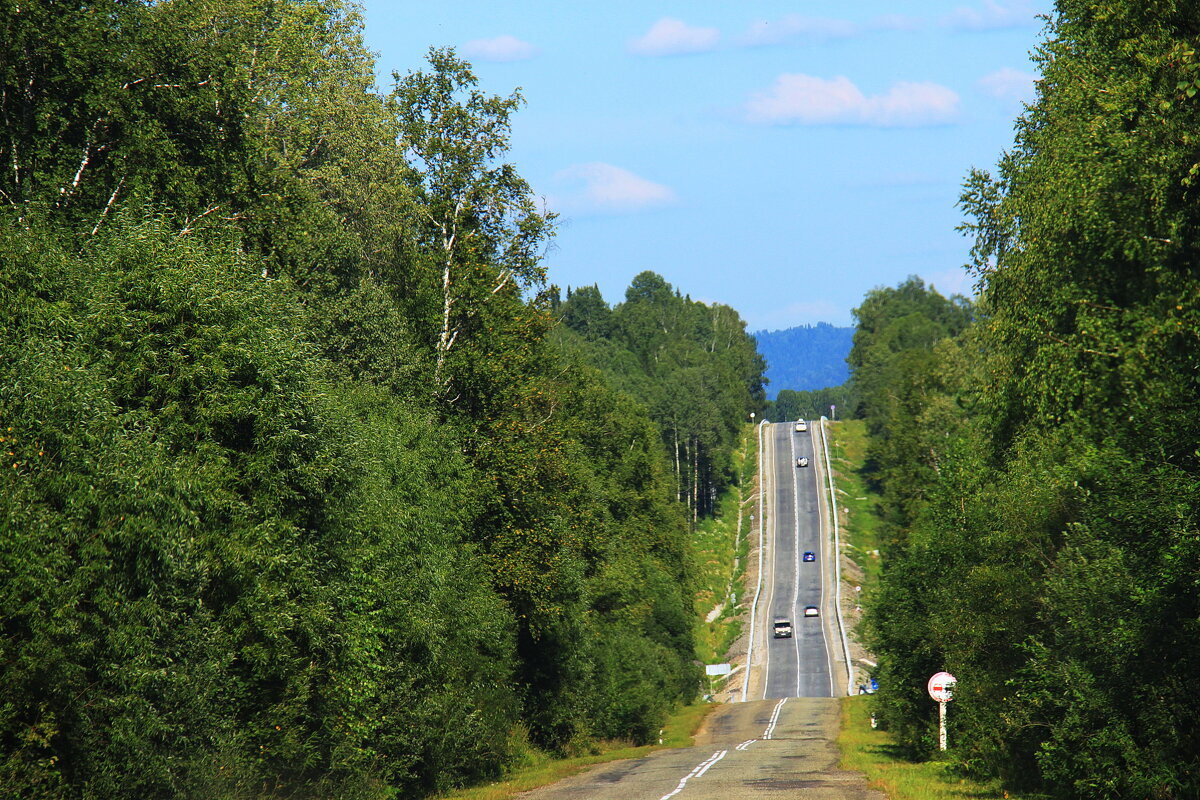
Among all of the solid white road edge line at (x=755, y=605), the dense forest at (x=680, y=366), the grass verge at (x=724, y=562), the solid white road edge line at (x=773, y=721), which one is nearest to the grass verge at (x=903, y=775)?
the solid white road edge line at (x=773, y=721)

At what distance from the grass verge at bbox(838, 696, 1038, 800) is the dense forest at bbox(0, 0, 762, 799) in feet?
31.2

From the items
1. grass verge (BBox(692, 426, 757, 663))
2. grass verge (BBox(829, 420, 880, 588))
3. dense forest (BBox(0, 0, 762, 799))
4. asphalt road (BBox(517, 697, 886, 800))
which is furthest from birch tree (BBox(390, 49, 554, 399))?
grass verge (BBox(829, 420, 880, 588))

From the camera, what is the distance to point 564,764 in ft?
109

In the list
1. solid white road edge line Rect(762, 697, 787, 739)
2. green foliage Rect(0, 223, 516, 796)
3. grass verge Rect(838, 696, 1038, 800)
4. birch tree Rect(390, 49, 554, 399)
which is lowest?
solid white road edge line Rect(762, 697, 787, 739)

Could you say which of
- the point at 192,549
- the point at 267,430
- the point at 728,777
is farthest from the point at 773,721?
the point at 192,549

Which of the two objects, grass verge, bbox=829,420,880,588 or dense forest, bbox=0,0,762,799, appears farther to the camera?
grass verge, bbox=829,420,880,588

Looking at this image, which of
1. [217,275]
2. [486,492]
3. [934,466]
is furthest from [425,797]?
[934,466]

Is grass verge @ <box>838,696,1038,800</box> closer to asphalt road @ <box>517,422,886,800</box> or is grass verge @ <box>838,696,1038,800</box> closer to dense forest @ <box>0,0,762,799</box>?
asphalt road @ <box>517,422,886,800</box>

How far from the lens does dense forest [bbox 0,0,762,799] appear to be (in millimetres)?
14852

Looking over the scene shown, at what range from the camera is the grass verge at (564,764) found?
24344 mm

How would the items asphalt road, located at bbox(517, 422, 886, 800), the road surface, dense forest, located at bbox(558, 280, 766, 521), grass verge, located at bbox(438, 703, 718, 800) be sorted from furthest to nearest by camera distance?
dense forest, located at bbox(558, 280, 766, 521) < the road surface < grass verge, located at bbox(438, 703, 718, 800) < asphalt road, located at bbox(517, 422, 886, 800)

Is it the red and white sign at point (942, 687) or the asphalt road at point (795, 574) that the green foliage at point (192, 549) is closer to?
the red and white sign at point (942, 687)

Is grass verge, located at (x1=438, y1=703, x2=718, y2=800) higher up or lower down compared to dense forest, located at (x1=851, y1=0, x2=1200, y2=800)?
lower down

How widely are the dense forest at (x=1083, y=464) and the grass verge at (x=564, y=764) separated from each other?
30.5 ft
